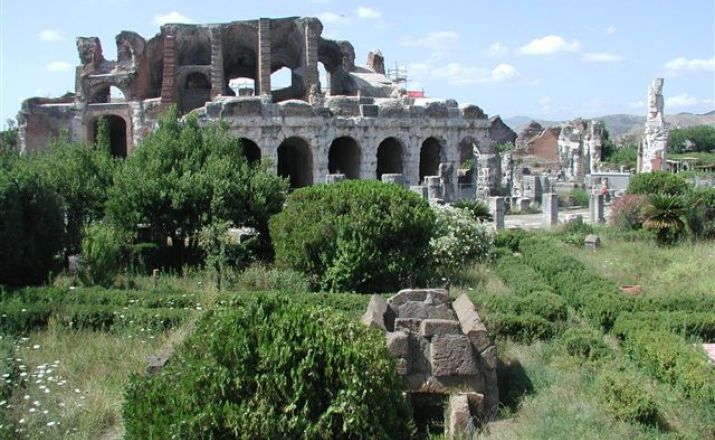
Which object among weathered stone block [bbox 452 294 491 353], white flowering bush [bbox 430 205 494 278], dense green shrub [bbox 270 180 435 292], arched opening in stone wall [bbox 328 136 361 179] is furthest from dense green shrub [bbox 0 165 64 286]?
arched opening in stone wall [bbox 328 136 361 179]

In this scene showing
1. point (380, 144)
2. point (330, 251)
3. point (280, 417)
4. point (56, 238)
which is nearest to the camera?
point (280, 417)

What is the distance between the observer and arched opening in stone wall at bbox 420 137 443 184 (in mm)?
34625

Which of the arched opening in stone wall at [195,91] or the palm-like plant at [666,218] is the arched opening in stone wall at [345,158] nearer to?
the arched opening in stone wall at [195,91]

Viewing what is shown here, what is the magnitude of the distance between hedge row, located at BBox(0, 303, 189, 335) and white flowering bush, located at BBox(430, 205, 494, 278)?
548cm

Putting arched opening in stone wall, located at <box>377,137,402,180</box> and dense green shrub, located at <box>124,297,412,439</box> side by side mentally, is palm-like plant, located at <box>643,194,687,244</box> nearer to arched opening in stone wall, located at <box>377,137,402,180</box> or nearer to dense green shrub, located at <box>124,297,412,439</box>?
dense green shrub, located at <box>124,297,412,439</box>

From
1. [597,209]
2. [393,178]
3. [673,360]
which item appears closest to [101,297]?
[673,360]

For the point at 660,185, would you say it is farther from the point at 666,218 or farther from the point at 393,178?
the point at 393,178

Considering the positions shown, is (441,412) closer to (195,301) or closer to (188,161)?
(195,301)

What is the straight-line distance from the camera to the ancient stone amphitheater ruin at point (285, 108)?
2997 centimetres

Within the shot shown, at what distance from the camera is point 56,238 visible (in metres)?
13.3

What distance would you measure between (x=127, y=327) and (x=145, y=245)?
17.6 ft

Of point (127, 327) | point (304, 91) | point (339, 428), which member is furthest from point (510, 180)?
point (339, 428)

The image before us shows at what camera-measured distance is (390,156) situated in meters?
34.0

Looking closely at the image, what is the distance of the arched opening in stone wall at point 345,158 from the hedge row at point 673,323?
881 inches
